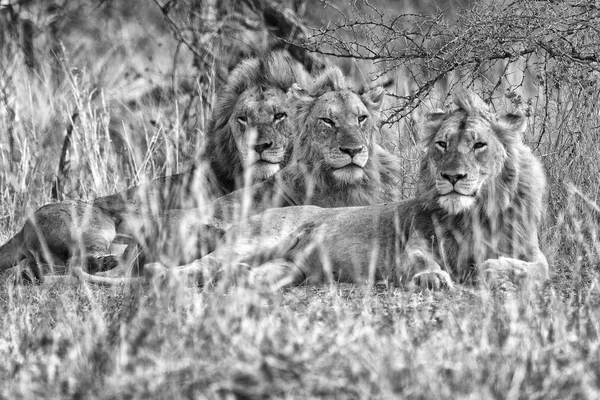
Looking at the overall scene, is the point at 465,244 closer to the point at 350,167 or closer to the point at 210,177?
the point at 350,167

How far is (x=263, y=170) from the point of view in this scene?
695 cm

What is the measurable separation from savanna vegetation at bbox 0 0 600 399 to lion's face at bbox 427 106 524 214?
46cm

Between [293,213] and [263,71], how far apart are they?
5.17 ft

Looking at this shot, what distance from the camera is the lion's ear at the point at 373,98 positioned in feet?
22.8

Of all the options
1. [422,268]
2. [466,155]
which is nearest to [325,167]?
[466,155]

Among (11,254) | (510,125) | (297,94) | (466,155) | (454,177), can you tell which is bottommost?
(11,254)

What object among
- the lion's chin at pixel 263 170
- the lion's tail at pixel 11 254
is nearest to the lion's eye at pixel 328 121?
the lion's chin at pixel 263 170

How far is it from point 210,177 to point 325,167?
1.01 m

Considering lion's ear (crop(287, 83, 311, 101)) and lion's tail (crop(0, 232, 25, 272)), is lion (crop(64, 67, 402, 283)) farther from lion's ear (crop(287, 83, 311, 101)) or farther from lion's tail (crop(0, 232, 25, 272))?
lion's tail (crop(0, 232, 25, 272))

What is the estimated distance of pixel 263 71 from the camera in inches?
289

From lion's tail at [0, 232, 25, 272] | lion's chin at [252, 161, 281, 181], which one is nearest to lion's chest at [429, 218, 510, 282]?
lion's chin at [252, 161, 281, 181]

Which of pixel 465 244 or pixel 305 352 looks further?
pixel 465 244

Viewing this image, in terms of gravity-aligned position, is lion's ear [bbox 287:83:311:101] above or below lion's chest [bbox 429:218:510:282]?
above

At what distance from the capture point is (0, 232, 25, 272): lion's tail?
639cm
